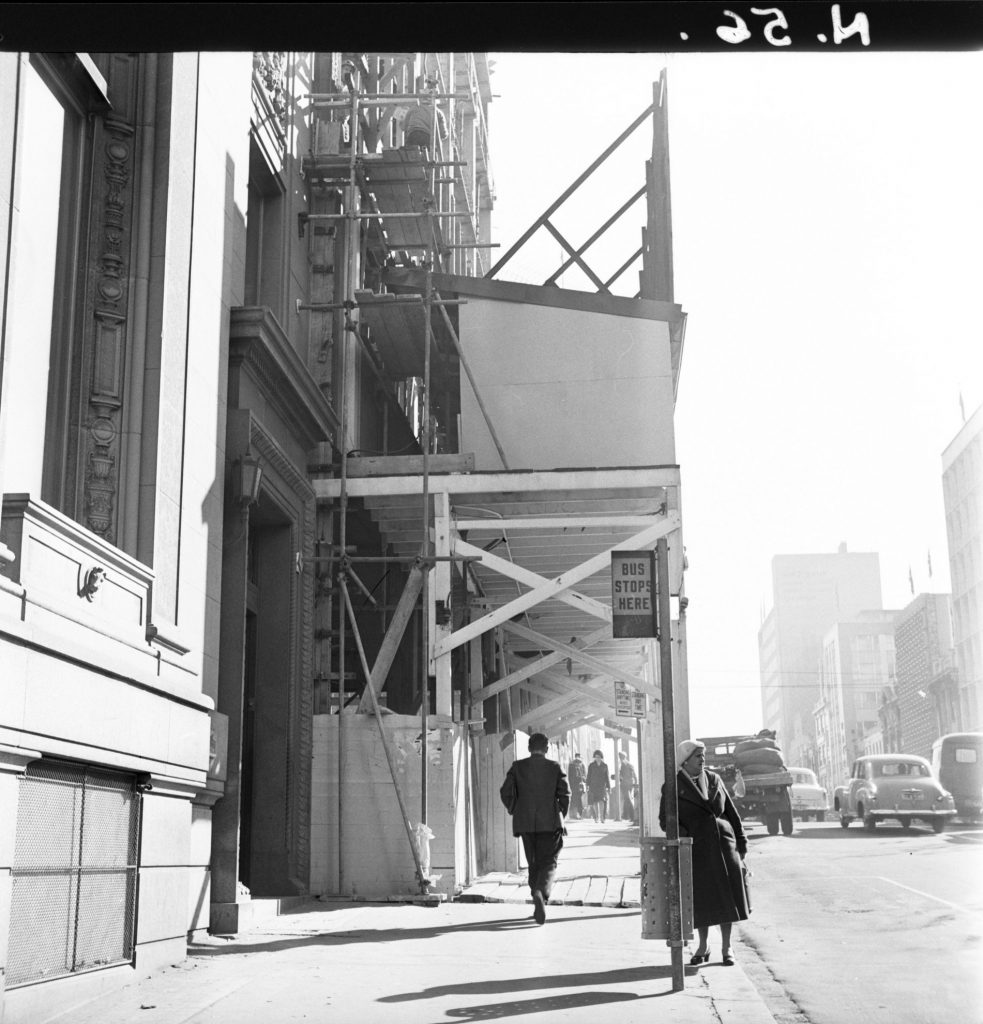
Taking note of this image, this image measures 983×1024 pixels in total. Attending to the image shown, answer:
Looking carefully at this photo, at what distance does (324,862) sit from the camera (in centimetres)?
1400

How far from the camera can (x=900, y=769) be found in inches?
1209

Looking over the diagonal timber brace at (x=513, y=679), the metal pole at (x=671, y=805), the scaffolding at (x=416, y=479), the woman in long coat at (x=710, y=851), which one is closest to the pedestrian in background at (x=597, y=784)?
the scaffolding at (x=416, y=479)

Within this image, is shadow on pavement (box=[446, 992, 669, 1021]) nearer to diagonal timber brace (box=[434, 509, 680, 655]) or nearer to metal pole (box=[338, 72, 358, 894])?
metal pole (box=[338, 72, 358, 894])

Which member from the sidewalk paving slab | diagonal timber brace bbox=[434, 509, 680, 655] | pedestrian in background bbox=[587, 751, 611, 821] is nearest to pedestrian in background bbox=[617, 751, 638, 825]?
pedestrian in background bbox=[587, 751, 611, 821]

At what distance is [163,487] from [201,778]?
205cm

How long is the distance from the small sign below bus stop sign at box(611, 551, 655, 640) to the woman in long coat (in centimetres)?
150

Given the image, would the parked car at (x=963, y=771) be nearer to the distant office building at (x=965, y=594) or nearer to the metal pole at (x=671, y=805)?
the distant office building at (x=965, y=594)

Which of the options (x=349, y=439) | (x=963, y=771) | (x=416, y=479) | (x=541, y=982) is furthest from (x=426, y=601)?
(x=963, y=771)

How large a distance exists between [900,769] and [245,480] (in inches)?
905

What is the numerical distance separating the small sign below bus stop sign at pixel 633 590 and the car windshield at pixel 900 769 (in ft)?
78.5

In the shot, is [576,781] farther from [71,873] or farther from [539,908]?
[71,873]

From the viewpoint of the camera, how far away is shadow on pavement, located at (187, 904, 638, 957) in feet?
32.2

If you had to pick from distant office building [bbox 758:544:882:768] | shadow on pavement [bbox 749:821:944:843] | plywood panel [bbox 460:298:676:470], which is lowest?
shadow on pavement [bbox 749:821:944:843]

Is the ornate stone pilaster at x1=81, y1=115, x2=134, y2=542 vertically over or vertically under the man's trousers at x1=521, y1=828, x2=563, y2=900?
over
